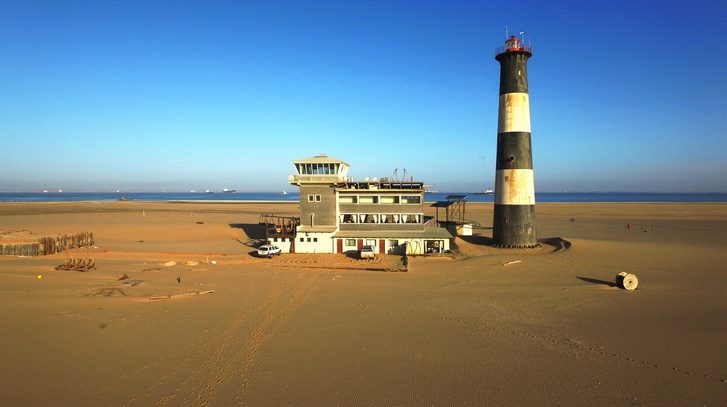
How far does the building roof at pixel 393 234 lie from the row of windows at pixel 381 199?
10.3ft

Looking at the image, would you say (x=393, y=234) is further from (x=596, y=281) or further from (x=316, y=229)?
(x=596, y=281)

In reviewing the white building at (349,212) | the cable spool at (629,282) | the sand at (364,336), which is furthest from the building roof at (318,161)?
the cable spool at (629,282)

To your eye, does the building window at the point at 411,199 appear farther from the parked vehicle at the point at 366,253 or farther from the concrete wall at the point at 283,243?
the concrete wall at the point at 283,243

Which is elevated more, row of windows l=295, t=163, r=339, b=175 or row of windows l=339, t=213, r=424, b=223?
row of windows l=295, t=163, r=339, b=175

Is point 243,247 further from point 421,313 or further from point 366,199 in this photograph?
point 421,313

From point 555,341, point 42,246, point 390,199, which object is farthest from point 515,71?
point 42,246

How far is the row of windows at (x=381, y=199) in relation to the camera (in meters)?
38.9

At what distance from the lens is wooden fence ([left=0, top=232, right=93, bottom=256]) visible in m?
33.0

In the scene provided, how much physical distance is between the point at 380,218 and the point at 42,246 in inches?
1242

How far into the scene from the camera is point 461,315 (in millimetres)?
17875

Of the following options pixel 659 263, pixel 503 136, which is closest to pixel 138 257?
pixel 503 136

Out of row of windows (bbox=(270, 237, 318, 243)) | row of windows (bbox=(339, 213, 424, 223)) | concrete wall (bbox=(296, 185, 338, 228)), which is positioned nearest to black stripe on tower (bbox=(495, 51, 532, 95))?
row of windows (bbox=(339, 213, 424, 223))

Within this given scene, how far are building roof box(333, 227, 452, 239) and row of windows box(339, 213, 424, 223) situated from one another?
4.33 ft

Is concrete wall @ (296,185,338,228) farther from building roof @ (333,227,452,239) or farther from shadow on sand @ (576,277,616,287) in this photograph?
shadow on sand @ (576,277,616,287)
